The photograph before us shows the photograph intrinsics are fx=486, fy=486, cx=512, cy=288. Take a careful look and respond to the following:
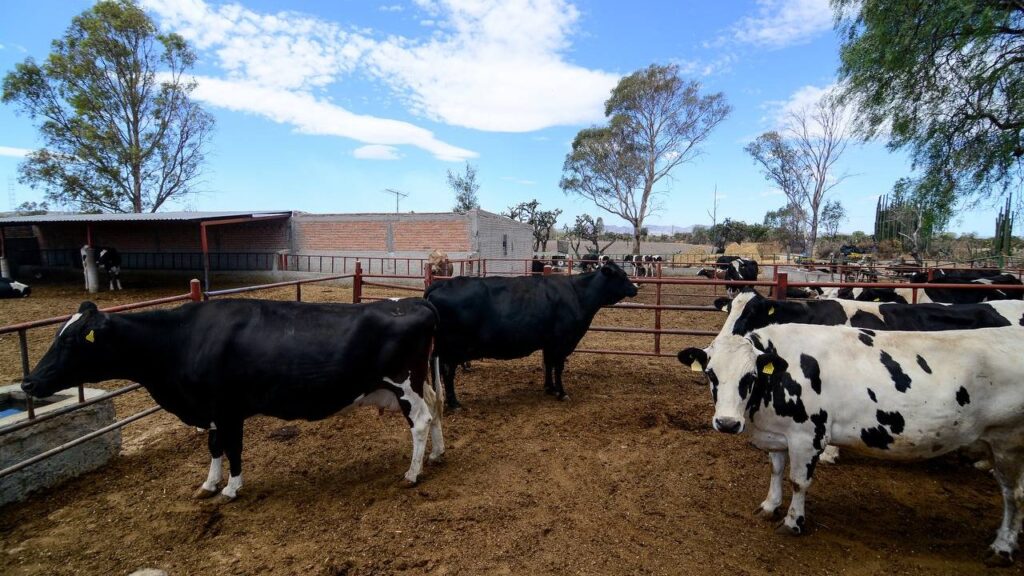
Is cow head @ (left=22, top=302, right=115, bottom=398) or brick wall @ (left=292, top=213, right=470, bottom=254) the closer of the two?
cow head @ (left=22, top=302, right=115, bottom=398)

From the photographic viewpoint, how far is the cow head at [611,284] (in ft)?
21.2

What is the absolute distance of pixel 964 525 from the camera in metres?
3.33

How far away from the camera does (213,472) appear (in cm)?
366

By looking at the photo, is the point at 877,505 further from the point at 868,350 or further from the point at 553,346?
the point at 553,346

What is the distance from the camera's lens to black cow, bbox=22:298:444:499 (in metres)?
3.45

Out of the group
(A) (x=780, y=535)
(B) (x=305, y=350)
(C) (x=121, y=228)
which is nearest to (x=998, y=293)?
(A) (x=780, y=535)

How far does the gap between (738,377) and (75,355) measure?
445cm

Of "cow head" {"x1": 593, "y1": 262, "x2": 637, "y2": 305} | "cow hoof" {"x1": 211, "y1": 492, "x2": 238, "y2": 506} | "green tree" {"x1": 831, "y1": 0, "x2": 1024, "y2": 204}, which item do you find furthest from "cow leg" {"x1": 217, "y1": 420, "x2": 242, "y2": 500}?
"green tree" {"x1": 831, "y1": 0, "x2": 1024, "y2": 204}

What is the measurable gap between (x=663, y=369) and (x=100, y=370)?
6.35 m

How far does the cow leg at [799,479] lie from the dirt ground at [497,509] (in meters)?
0.07

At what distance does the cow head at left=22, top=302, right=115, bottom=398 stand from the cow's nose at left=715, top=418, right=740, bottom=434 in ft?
13.7

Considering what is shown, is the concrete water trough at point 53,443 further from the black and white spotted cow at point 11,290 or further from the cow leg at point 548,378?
the black and white spotted cow at point 11,290

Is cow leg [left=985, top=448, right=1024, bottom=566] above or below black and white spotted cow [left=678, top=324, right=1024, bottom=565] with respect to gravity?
below

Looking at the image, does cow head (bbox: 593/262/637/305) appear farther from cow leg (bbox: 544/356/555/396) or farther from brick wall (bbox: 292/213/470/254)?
brick wall (bbox: 292/213/470/254)
